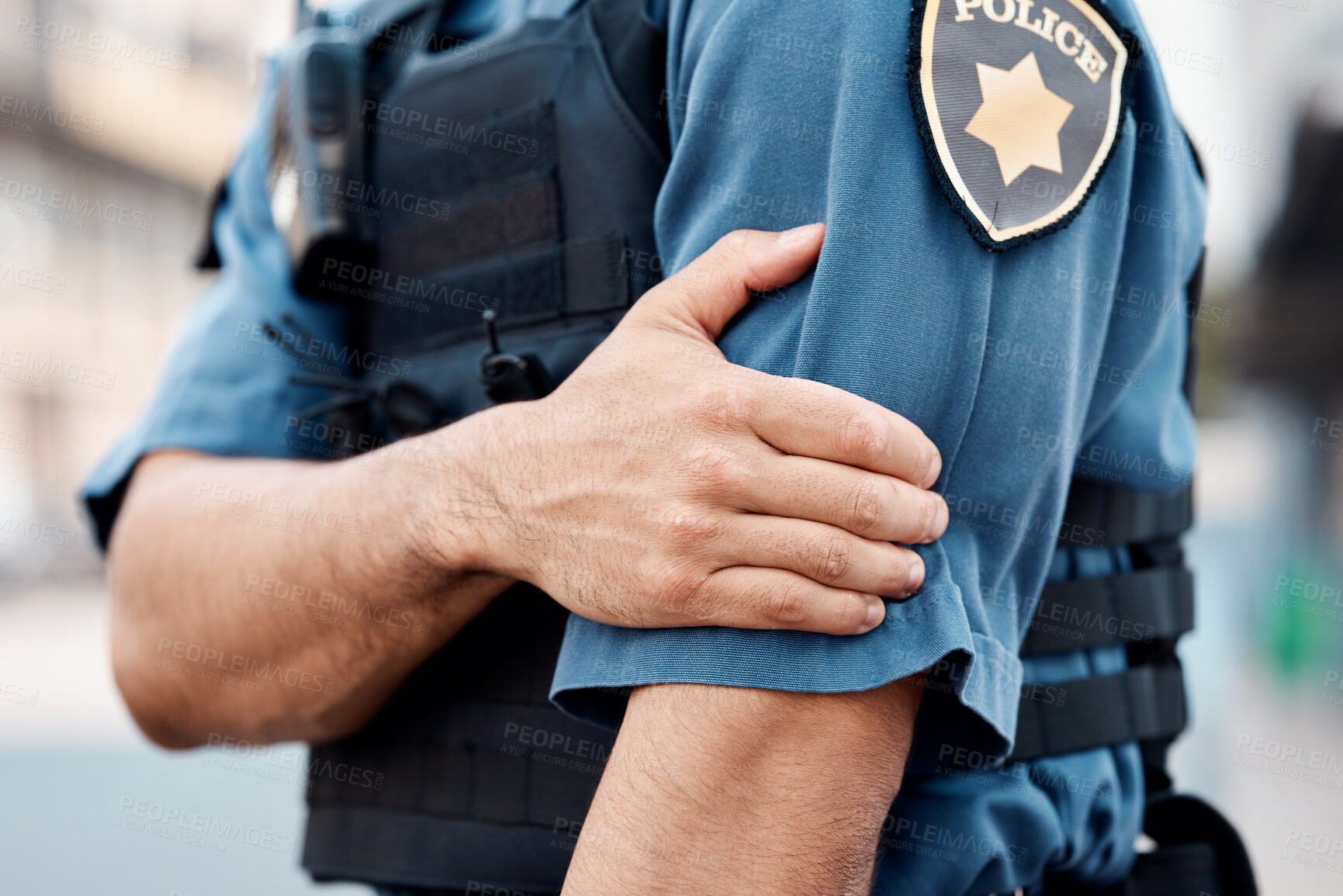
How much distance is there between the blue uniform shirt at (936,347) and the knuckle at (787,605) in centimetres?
2

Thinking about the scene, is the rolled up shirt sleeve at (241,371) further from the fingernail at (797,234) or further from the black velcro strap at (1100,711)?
the black velcro strap at (1100,711)

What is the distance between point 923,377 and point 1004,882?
56 centimetres

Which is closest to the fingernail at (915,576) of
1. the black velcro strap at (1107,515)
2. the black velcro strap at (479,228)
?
the black velcro strap at (1107,515)

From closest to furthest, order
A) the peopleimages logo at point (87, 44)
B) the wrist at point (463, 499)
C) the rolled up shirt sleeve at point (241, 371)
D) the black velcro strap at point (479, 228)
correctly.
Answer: the wrist at point (463, 499)
the black velcro strap at point (479, 228)
the rolled up shirt sleeve at point (241, 371)
the peopleimages logo at point (87, 44)

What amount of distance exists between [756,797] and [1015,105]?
0.63 meters

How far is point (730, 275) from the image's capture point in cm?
81

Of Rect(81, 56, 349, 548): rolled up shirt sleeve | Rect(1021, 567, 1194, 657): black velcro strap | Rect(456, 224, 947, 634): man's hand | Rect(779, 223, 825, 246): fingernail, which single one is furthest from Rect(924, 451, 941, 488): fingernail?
Rect(81, 56, 349, 548): rolled up shirt sleeve

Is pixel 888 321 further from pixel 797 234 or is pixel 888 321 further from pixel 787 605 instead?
pixel 787 605

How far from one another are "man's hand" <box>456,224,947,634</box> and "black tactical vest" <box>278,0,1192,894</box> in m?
0.23

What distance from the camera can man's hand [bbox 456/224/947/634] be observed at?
74 centimetres

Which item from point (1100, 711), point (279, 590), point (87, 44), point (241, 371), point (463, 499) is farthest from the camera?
point (87, 44)

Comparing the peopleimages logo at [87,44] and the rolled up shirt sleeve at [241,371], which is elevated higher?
the peopleimages logo at [87,44]

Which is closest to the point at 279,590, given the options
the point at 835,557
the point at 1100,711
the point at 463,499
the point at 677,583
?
the point at 463,499

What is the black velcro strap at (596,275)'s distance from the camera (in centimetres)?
103
